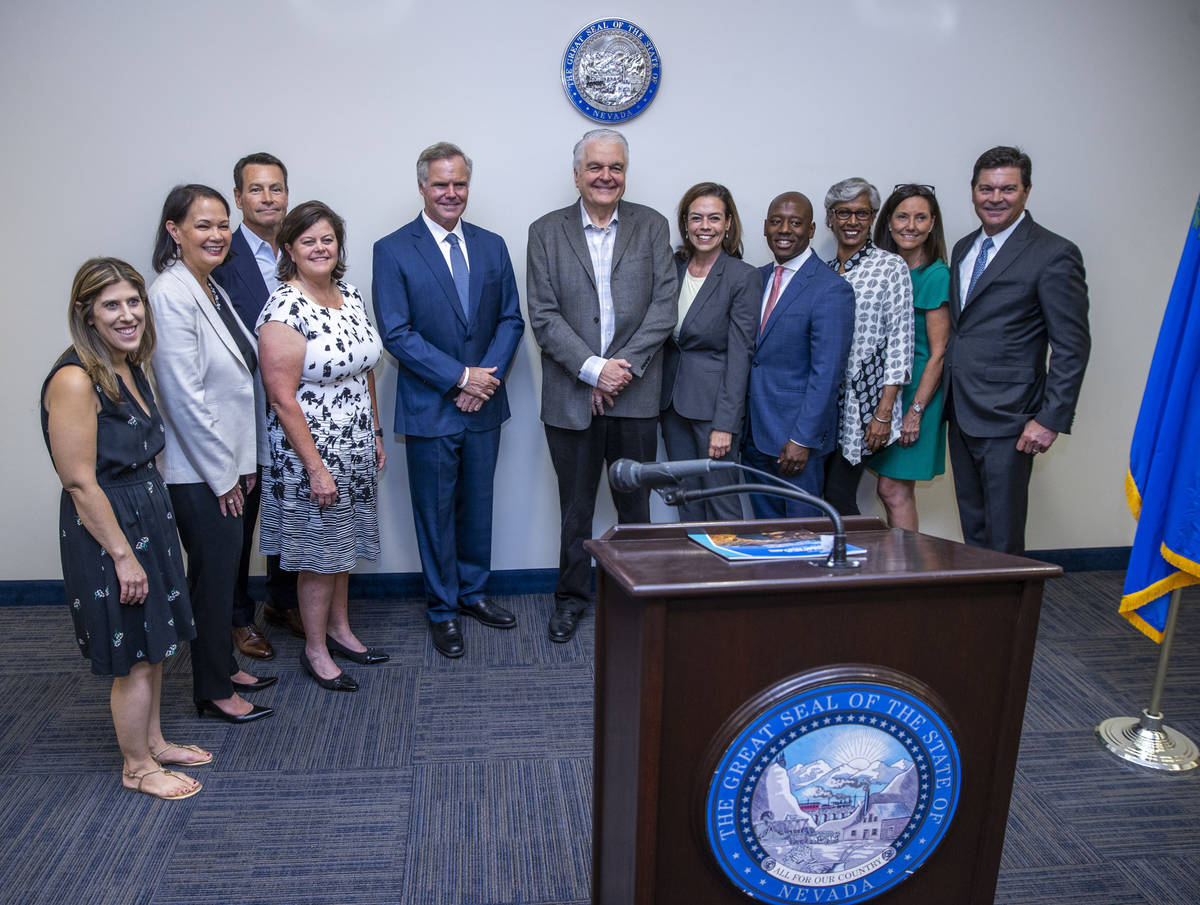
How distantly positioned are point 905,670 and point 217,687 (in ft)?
6.59

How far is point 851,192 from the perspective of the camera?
9.71 feet

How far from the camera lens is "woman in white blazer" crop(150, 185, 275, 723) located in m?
2.19

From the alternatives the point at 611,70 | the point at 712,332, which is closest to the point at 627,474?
the point at 712,332

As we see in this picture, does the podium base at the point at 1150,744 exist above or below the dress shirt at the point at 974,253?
below

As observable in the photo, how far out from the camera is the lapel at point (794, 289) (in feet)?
9.37

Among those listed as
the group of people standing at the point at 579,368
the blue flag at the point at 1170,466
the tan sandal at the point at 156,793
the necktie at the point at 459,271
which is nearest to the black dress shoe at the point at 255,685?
the group of people standing at the point at 579,368

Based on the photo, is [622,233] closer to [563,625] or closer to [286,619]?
A: [563,625]

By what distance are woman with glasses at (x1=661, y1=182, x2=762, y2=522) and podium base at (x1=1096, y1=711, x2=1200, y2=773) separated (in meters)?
1.31

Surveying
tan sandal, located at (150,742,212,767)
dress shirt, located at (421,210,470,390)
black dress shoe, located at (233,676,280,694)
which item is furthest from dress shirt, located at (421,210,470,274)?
tan sandal, located at (150,742,212,767)

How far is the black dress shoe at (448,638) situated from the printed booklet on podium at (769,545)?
5.78ft

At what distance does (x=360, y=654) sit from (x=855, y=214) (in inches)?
88.9

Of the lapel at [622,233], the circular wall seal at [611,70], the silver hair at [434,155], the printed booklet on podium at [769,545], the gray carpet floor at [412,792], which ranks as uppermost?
the circular wall seal at [611,70]

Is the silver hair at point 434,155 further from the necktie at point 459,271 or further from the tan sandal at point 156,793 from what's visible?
the tan sandal at point 156,793

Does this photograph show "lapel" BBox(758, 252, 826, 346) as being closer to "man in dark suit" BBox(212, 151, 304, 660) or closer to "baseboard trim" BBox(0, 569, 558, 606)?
"baseboard trim" BBox(0, 569, 558, 606)
